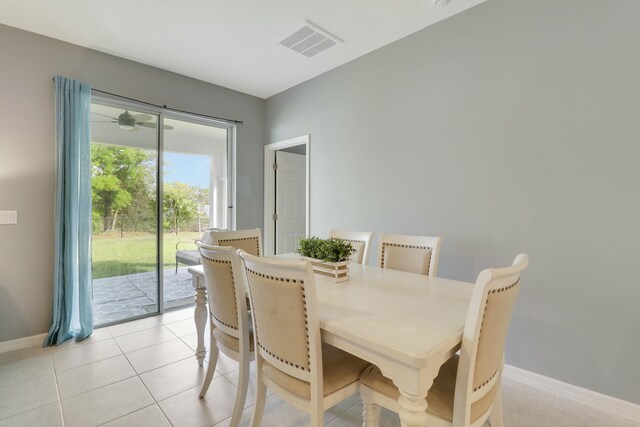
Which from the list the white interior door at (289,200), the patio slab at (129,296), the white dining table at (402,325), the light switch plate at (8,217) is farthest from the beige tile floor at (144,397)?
the white interior door at (289,200)

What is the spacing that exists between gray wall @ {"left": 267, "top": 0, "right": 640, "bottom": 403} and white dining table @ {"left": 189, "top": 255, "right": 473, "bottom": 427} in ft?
2.87

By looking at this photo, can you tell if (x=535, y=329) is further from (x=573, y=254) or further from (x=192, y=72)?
(x=192, y=72)

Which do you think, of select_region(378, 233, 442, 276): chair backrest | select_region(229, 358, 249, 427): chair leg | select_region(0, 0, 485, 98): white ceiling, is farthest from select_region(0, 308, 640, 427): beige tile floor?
select_region(0, 0, 485, 98): white ceiling

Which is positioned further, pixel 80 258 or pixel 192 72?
pixel 192 72

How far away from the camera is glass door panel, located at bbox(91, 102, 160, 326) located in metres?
3.14

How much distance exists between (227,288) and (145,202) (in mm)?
2330

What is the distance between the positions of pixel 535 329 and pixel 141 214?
3.83m

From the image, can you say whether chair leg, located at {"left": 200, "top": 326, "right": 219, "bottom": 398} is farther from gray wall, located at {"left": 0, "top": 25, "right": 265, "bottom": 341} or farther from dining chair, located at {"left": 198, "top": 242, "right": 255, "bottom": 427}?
gray wall, located at {"left": 0, "top": 25, "right": 265, "bottom": 341}

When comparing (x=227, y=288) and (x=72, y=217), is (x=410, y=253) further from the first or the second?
(x=72, y=217)

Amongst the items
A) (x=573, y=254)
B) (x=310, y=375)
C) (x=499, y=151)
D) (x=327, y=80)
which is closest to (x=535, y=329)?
(x=573, y=254)

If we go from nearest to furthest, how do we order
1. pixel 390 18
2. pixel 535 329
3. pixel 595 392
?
pixel 595 392
pixel 535 329
pixel 390 18

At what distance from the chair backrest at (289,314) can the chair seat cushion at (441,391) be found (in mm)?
268

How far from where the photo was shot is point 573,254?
197cm

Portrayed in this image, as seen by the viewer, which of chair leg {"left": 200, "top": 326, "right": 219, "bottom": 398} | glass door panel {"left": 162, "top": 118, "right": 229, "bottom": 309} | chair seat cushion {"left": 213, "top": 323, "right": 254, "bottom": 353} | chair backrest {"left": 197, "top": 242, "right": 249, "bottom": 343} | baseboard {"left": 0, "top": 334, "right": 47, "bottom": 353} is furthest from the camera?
glass door panel {"left": 162, "top": 118, "right": 229, "bottom": 309}
